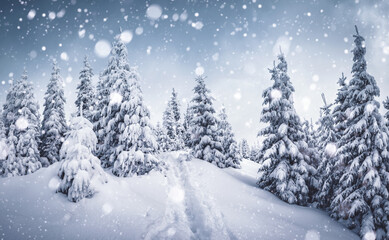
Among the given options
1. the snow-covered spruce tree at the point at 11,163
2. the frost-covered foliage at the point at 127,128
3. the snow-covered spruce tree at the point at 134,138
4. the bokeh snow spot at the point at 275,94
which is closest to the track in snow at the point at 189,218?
the snow-covered spruce tree at the point at 134,138

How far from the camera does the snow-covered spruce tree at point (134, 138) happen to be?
1772 cm

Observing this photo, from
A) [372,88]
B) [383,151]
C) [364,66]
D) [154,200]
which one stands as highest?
[364,66]

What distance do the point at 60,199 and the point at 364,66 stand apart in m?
19.7

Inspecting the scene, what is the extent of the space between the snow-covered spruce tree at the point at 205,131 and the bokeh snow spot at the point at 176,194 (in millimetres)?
8644

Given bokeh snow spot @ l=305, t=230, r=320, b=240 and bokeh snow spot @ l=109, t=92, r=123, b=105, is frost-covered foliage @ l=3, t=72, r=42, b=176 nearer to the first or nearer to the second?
bokeh snow spot @ l=109, t=92, r=123, b=105

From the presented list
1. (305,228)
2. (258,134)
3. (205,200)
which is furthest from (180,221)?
(258,134)

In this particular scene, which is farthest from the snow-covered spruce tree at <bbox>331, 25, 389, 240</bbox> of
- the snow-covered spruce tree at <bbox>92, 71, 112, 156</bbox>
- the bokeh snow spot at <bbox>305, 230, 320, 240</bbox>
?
Answer: the snow-covered spruce tree at <bbox>92, 71, 112, 156</bbox>

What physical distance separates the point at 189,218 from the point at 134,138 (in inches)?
342

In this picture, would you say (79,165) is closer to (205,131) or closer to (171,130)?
(205,131)

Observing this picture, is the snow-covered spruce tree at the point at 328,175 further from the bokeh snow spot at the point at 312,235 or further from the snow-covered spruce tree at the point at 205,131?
the snow-covered spruce tree at the point at 205,131

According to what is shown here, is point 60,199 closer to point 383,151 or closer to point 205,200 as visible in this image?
point 205,200

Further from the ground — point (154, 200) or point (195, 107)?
point (195, 107)

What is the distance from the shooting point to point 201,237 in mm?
9859

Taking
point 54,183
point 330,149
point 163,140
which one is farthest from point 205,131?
point 163,140
